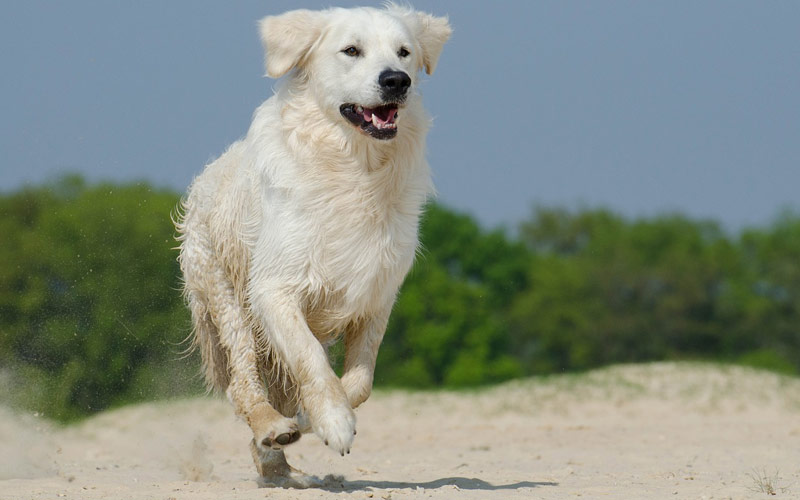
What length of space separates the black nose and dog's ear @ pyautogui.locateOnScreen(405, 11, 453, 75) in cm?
76

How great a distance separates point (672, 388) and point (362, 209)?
34.9ft

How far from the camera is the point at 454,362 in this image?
117ft

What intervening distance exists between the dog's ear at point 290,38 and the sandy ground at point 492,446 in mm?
2676

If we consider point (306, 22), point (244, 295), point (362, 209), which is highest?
point (306, 22)

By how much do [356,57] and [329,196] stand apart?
87cm

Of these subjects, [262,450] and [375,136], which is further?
[262,450]

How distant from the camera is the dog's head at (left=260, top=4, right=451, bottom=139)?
597 cm

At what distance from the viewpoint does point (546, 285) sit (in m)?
38.3

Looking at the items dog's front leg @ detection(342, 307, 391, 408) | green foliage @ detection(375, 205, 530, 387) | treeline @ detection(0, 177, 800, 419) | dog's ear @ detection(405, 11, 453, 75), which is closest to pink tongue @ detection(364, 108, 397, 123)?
dog's ear @ detection(405, 11, 453, 75)

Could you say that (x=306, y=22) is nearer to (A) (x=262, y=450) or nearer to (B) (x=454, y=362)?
(A) (x=262, y=450)

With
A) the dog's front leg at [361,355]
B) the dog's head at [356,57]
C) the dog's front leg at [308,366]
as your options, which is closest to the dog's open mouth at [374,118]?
the dog's head at [356,57]

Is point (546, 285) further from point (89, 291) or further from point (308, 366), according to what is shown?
point (308, 366)

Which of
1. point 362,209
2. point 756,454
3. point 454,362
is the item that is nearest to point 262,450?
point 362,209

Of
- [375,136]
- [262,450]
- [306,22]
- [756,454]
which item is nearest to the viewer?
[375,136]
